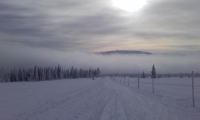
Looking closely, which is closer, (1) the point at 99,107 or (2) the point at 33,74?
(1) the point at 99,107

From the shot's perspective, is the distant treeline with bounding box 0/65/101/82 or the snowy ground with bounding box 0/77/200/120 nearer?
the snowy ground with bounding box 0/77/200/120

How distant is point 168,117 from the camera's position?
1011 cm

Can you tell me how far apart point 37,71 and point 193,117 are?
364ft

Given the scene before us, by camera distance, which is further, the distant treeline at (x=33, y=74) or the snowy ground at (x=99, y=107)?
the distant treeline at (x=33, y=74)

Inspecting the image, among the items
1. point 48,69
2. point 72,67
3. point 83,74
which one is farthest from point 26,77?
point 83,74

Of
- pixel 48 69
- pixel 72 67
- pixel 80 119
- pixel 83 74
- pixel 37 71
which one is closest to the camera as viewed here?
pixel 80 119

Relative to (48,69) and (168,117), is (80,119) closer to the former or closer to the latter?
(168,117)

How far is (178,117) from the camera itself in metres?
10.2

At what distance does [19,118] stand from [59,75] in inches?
5053

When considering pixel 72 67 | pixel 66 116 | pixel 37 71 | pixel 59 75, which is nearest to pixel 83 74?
pixel 72 67

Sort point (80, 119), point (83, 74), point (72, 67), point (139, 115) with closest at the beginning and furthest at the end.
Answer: point (80, 119)
point (139, 115)
point (72, 67)
point (83, 74)

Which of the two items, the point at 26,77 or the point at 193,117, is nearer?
the point at 193,117

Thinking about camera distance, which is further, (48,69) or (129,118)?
(48,69)

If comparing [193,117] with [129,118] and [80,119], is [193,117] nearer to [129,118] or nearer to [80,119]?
[129,118]
